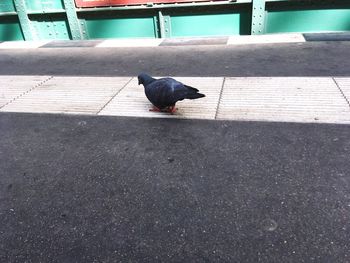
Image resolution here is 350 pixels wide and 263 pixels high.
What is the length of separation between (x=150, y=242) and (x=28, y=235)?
3.89 feet

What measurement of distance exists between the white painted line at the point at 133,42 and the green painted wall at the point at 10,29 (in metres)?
3.14

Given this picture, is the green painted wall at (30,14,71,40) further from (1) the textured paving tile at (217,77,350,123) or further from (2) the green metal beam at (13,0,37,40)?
(1) the textured paving tile at (217,77,350,123)

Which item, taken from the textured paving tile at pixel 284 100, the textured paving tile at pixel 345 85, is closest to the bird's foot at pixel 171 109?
the textured paving tile at pixel 284 100

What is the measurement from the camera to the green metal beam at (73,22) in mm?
9891

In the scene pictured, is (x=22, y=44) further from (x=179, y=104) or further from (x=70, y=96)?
(x=179, y=104)

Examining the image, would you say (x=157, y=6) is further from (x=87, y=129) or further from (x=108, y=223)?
(x=108, y=223)

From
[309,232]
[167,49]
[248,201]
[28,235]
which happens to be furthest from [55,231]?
[167,49]

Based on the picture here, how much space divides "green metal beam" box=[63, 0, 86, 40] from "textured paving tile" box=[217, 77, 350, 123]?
5825 mm

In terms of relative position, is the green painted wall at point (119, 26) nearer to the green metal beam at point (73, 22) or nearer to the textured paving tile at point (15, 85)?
the green metal beam at point (73, 22)

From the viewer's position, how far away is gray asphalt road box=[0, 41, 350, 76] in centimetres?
703

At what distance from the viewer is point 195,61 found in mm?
7891

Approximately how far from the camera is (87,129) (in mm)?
5172

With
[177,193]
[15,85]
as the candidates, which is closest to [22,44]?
[15,85]

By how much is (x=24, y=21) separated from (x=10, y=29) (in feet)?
2.61
